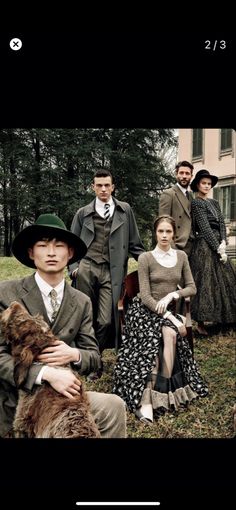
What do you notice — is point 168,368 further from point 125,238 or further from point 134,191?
point 134,191

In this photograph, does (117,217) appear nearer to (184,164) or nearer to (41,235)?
(184,164)

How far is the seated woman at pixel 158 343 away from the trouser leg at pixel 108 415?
103 cm

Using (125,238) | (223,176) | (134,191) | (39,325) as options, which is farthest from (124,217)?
(39,325)

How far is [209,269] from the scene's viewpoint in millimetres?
3424

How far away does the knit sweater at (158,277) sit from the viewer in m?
2.99

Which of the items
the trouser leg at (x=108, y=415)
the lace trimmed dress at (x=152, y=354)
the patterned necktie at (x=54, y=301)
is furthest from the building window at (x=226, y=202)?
the trouser leg at (x=108, y=415)

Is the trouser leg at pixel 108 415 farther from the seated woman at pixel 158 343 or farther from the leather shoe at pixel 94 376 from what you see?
the seated woman at pixel 158 343

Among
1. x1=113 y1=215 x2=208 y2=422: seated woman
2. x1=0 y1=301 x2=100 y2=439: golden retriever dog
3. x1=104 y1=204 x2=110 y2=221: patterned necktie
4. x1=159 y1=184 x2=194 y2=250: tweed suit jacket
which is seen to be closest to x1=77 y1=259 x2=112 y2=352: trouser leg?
x1=113 y1=215 x2=208 y2=422: seated woman

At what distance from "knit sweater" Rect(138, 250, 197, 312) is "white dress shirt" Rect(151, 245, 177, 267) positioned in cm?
2

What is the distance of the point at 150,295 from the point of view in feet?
9.84

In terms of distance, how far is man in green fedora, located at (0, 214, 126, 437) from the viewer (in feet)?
5.36

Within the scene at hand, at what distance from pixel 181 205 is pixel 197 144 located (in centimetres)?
101
